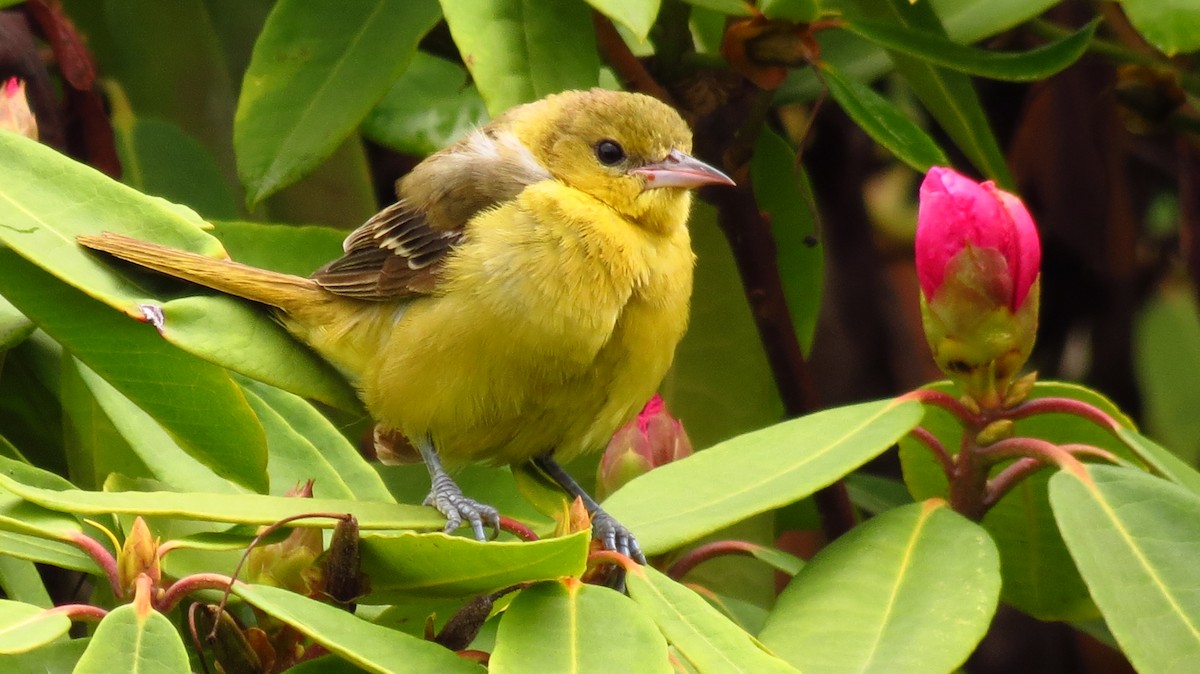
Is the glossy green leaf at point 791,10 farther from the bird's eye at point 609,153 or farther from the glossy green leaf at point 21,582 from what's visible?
the glossy green leaf at point 21,582

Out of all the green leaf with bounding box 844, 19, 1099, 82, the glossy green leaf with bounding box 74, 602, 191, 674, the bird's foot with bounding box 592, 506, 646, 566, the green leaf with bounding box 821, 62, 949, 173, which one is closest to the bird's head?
the green leaf with bounding box 821, 62, 949, 173

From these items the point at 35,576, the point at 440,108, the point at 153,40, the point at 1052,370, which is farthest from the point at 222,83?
the point at 1052,370

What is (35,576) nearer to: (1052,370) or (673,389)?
(673,389)

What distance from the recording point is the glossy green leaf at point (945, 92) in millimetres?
2629

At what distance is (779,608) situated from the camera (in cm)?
197

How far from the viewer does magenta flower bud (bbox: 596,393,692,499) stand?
7.92ft

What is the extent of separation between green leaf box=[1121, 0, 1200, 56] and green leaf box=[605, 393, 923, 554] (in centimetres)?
77

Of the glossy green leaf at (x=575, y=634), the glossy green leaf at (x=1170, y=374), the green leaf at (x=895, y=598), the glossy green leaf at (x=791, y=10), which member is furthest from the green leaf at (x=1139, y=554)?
the glossy green leaf at (x=1170, y=374)

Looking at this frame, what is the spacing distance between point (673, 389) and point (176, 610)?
54.7 inches

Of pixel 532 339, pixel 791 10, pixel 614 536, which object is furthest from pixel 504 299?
pixel 791 10

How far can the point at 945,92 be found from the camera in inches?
104

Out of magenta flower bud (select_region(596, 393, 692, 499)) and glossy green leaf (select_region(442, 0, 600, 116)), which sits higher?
glossy green leaf (select_region(442, 0, 600, 116))

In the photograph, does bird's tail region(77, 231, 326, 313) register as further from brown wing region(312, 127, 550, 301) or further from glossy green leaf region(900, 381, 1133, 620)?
glossy green leaf region(900, 381, 1133, 620)

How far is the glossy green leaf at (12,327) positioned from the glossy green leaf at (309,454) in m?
0.35
